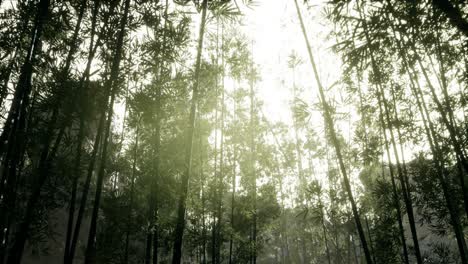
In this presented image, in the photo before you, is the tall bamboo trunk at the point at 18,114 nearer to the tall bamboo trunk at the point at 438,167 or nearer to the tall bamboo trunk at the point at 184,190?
the tall bamboo trunk at the point at 184,190

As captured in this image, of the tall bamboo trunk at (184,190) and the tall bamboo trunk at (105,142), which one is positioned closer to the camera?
the tall bamboo trunk at (184,190)

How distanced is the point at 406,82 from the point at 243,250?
7941 mm

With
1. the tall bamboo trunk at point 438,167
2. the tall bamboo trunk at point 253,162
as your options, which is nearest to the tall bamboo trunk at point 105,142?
the tall bamboo trunk at point 438,167

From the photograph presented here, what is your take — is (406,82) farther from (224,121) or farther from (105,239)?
(105,239)

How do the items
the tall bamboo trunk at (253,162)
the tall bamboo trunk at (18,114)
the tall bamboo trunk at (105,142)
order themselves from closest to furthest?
the tall bamboo trunk at (18,114), the tall bamboo trunk at (105,142), the tall bamboo trunk at (253,162)

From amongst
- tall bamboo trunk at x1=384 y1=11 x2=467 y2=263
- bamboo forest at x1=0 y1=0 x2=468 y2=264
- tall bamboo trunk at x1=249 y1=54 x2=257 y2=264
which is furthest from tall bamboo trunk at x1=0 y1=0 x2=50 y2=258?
tall bamboo trunk at x1=249 y1=54 x2=257 y2=264

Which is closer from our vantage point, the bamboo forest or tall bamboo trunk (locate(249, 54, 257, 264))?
the bamboo forest

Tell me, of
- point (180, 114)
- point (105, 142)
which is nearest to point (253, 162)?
point (180, 114)

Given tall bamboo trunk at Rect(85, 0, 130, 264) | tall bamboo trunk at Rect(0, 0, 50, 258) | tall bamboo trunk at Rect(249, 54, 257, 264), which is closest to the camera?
tall bamboo trunk at Rect(0, 0, 50, 258)

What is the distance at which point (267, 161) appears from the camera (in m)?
13.5

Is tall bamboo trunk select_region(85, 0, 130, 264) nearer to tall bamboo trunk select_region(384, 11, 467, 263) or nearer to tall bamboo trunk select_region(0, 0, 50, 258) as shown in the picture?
tall bamboo trunk select_region(0, 0, 50, 258)

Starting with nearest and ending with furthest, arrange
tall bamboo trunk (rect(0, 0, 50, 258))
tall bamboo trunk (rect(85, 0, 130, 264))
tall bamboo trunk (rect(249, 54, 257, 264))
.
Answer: tall bamboo trunk (rect(0, 0, 50, 258)) < tall bamboo trunk (rect(85, 0, 130, 264)) < tall bamboo trunk (rect(249, 54, 257, 264))

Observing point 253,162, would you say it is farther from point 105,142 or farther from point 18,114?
point 18,114

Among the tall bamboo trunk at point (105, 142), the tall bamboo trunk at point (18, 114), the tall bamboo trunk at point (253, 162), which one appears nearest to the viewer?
the tall bamboo trunk at point (18, 114)
